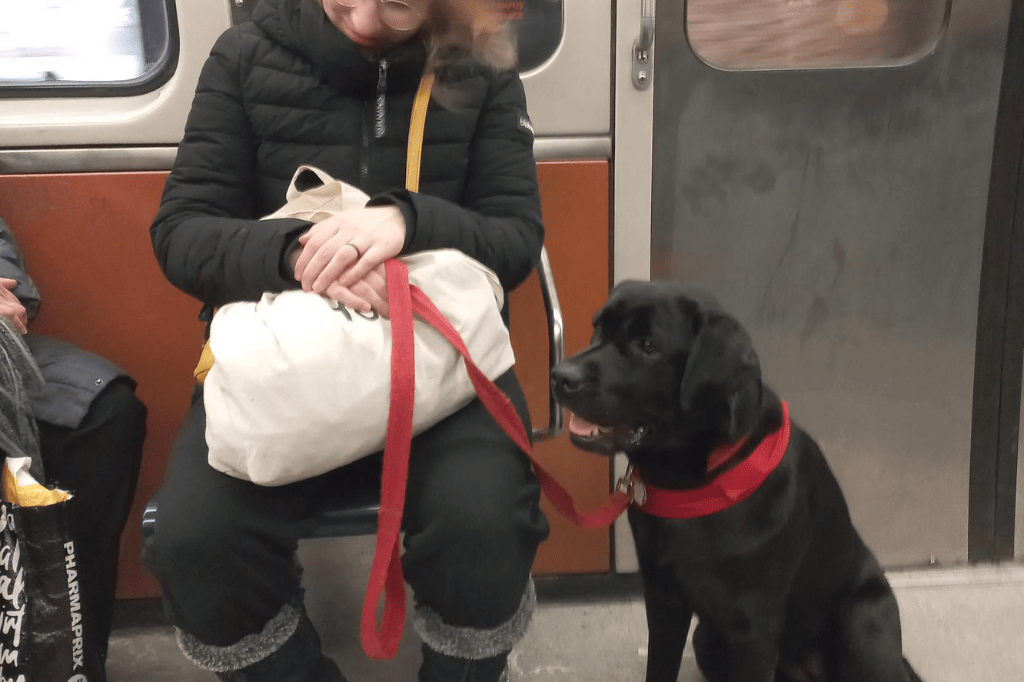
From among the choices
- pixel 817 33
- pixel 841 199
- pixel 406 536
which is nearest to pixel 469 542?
pixel 406 536

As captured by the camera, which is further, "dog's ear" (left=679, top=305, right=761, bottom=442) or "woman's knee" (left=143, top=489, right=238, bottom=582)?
"dog's ear" (left=679, top=305, right=761, bottom=442)

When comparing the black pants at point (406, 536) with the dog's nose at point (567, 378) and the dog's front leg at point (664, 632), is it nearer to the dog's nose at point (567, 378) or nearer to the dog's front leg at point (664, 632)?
the dog's nose at point (567, 378)

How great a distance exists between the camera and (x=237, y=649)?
3.76ft

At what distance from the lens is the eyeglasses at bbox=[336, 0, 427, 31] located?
1.24 m

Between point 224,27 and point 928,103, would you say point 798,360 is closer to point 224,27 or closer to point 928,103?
point 928,103

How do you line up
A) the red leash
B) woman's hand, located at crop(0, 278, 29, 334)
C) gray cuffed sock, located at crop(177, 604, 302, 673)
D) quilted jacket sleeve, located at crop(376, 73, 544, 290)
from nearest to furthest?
the red leash, gray cuffed sock, located at crop(177, 604, 302, 673), quilted jacket sleeve, located at crop(376, 73, 544, 290), woman's hand, located at crop(0, 278, 29, 334)

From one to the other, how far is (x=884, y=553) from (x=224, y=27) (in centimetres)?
202

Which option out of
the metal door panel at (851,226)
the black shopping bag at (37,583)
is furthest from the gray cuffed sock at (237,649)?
the metal door panel at (851,226)

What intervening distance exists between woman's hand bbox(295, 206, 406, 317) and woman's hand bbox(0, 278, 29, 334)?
A: 62 cm

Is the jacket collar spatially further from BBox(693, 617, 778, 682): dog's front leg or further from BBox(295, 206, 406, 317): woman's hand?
BBox(693, 617, 778, 682): dog's front leg

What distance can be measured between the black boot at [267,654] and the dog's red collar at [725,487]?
60cm

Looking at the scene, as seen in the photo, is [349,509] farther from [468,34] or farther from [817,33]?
[817,33]

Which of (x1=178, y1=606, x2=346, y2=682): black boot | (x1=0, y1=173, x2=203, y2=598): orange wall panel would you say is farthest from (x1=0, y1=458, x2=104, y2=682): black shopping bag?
(x1=0, y1=173, x2=203, y2=598): orange wall panel

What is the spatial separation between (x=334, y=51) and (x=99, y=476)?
3.02 feet
